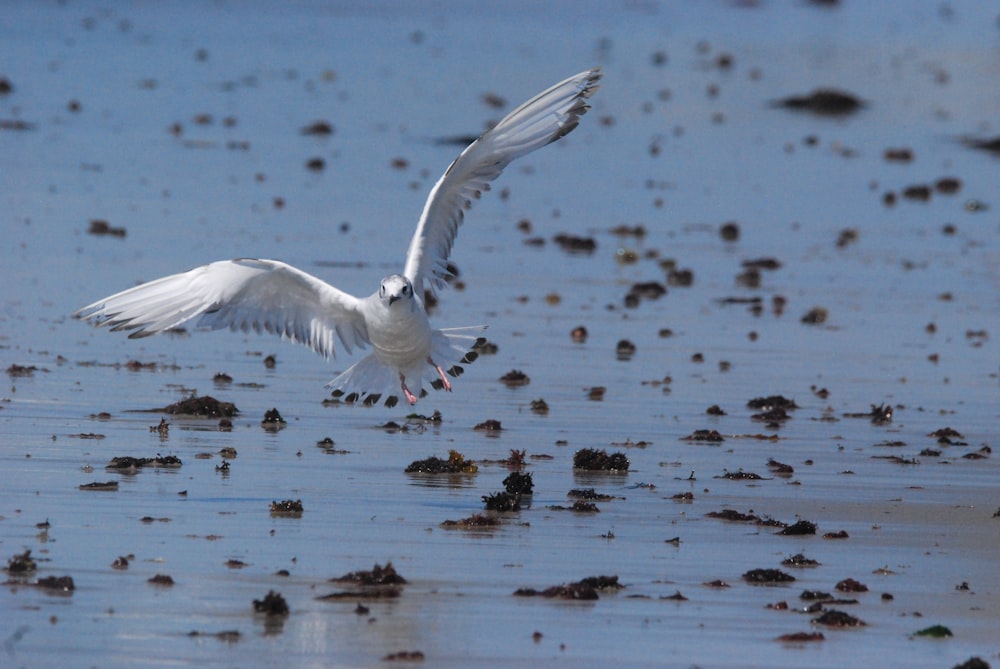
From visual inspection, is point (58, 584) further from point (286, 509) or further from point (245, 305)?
point (245, 305)

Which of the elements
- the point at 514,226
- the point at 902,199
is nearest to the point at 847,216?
the point at 902,199

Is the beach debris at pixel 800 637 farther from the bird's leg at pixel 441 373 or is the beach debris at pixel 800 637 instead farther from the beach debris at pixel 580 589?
the bird's leg at pixel 441 373

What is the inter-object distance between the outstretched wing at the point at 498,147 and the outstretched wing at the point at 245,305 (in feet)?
1.82

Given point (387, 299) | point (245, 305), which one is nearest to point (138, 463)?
point (245, 305)

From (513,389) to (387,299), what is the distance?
2.58 meters

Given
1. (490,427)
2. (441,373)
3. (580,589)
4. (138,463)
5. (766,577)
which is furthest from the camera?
(490,427)

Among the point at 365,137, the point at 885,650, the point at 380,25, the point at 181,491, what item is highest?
the point at 380,25

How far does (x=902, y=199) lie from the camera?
23.2m

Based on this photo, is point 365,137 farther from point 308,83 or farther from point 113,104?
point 308,83

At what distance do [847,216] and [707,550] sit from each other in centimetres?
1359

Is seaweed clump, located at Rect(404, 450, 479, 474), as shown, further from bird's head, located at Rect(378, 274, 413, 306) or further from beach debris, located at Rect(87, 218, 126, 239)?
beach debris, located at Rect(87, 218, 126, 239)

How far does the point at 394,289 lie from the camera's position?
10.1 meters

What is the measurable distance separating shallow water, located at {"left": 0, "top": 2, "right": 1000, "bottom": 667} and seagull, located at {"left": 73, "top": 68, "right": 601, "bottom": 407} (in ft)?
1.55

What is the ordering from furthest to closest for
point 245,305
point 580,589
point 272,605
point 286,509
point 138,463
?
1. point 245,305
2. point 138,463
3. point 286,509
4. point 580,589
5. point 272,605
